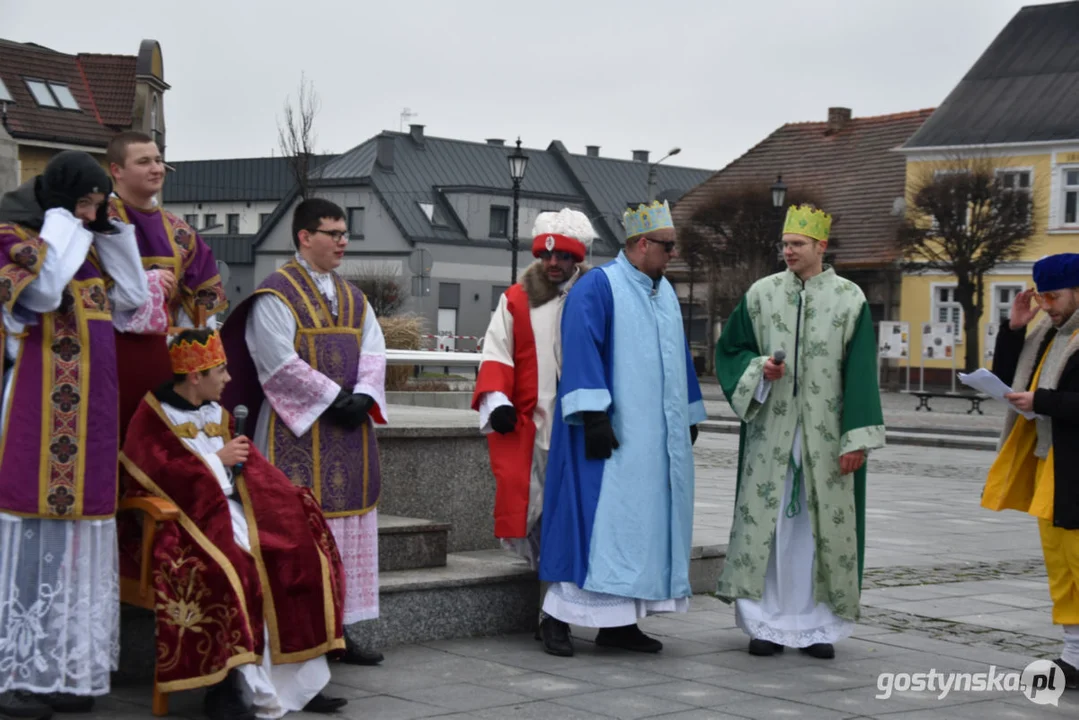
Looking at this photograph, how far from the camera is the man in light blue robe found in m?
6.84

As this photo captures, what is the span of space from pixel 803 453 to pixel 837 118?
44.5 m

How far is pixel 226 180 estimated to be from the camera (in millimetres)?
80000

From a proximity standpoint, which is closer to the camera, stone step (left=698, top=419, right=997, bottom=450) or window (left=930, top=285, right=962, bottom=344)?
stone step (left=698, top=419, right=997, bottom=450)

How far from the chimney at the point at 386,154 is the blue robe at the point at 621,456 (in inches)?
2146

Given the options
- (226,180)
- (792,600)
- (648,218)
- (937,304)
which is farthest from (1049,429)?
(226,180)

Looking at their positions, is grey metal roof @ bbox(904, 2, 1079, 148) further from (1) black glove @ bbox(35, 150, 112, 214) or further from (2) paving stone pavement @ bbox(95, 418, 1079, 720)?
(1) black glove @ bbox(35, 150, 112, 214)

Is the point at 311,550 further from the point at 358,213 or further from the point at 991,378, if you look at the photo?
the point at 358,213

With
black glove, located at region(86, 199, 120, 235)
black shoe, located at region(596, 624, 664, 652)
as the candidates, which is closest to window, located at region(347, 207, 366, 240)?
black shoe, located at region(596, 624, 664, 652)

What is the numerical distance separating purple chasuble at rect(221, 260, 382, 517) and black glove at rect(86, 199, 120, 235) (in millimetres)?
912

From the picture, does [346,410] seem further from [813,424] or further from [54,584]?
[813,424]

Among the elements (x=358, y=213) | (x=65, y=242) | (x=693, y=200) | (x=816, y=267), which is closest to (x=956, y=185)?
(x=693, y=200)

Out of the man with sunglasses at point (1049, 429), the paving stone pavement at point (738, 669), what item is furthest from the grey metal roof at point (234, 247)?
the man with sunglasses at point (1049, 429)

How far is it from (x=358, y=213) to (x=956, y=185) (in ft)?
92.2

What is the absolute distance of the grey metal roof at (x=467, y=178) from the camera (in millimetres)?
60344
